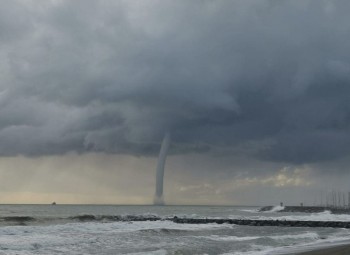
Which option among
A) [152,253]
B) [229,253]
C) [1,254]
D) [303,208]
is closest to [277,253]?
[229,253]

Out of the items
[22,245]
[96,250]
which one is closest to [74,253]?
[96,250]

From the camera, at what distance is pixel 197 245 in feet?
111

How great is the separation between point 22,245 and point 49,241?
338 cm

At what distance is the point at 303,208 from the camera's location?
511 feet

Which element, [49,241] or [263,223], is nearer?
[49,241]

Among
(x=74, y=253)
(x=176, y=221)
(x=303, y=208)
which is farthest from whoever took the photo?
(x=303, y=208)

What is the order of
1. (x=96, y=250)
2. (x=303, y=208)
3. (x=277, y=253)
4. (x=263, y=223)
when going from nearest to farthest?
(x=277, y=253)
(x=96, y=250)
(x=263, y=223)
(x=303, y=208)

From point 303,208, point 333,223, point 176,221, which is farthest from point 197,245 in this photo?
point 303,208

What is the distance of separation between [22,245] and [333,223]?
146 ft

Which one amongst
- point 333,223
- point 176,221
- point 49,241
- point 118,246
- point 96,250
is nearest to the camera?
point 96,250

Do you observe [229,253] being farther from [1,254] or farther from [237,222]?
[237,222]

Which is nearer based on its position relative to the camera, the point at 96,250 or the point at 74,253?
the point at 74,253

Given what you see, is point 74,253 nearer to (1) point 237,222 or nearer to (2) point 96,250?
(2) point 96,250

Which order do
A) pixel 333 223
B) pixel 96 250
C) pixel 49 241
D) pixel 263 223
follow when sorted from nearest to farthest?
pixel 96 250
pixel 49 241
pixel 333 223
pixel 263 223
